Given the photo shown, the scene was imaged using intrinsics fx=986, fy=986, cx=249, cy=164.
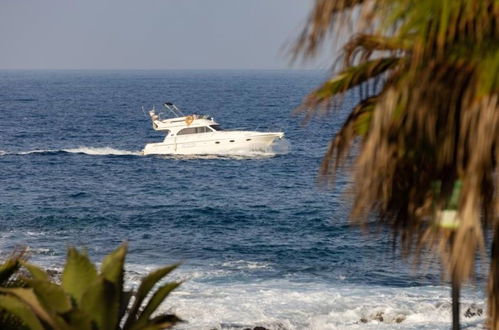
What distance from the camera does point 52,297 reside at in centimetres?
779

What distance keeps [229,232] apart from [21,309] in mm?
33231

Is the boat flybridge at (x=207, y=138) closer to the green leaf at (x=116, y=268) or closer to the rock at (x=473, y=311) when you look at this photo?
the rock at (x=473, y=311)

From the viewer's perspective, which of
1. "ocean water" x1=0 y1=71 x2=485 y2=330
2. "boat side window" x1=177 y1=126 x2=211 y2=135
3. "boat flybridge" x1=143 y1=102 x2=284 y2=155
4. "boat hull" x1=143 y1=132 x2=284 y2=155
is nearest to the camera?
"ocean water" x1=0 y1=71 x2=485 y2=330

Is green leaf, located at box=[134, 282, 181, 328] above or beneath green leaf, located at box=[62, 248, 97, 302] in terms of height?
beneath

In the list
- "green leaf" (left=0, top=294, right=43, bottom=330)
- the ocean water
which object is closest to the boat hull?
the ocean water

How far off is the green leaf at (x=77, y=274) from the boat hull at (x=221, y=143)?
5554cm

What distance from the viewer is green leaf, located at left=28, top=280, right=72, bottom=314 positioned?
776cm

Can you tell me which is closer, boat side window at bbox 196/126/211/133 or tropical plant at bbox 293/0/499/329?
tropical plant at bbox 293/0/499/329

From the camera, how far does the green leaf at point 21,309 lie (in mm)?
7648

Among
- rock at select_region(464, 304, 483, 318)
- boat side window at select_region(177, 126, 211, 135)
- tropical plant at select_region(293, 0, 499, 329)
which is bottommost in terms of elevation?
rock at select_region(464, 304, 483, 318)

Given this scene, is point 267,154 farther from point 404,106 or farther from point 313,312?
point 404,106

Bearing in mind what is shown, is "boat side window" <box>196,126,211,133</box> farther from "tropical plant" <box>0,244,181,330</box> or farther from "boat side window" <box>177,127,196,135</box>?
"tropical plant" <box>0,244,181,330</box>

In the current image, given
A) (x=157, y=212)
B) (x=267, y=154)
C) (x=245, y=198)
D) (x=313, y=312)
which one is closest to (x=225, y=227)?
(x=157, y=212)

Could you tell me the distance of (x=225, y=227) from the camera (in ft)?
139
